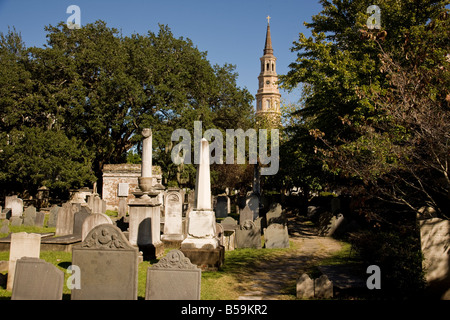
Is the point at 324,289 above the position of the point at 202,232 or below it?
below

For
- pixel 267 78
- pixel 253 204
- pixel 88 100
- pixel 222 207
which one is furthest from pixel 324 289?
pixel 267 78

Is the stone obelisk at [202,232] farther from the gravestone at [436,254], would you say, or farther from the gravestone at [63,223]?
the gravestone at [63,223]

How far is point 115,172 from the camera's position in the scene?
2734 centimetres

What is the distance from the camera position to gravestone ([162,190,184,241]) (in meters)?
12.3

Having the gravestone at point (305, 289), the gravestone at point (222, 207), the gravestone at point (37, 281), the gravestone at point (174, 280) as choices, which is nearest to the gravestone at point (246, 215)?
the gravestone at point (222, 207)

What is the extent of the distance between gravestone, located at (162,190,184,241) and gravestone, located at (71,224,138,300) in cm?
646

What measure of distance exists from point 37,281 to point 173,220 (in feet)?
22.8

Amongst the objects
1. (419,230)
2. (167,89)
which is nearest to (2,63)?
(167,89)

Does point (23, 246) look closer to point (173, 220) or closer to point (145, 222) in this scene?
point (145, 222)

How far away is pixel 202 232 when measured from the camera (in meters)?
9.16

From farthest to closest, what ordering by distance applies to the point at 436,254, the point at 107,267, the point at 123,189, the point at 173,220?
the point at 123,189, the point at 173,220, the point at 436,254, the point at 107,267

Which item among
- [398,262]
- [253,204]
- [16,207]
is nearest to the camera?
[398,262]

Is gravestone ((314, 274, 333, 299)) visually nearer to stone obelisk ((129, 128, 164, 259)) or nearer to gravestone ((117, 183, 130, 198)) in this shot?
stone obelisk ((129, 128, 164, 259))
